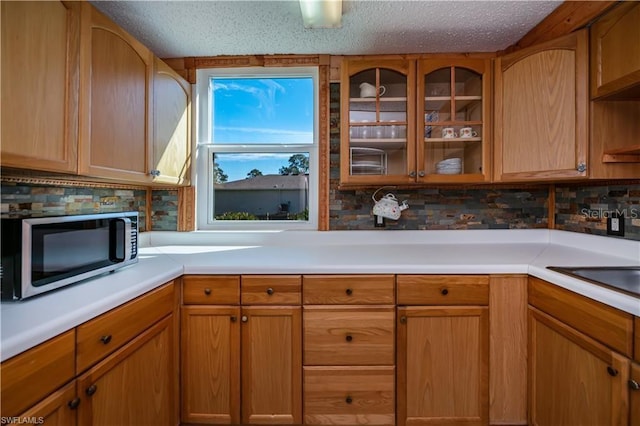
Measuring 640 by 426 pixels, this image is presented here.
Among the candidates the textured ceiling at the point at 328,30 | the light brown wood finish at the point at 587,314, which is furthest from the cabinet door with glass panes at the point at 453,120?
the light brown wood finish at the point at 587,314

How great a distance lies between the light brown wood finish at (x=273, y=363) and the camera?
149 centimetres

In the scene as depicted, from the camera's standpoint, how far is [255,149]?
86.1 inches

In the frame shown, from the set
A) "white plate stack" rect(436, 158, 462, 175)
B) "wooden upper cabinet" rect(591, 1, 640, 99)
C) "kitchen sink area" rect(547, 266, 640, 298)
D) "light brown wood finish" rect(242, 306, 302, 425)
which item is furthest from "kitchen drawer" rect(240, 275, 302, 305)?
"wooden upper cabinet" rect(591, 1, 640, 99)

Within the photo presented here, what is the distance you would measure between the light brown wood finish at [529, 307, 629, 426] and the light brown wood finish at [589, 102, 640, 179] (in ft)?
2.75

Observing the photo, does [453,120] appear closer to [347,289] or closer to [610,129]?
[610,129]

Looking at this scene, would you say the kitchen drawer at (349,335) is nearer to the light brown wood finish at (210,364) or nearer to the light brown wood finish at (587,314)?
the light brown wood finish at (210,364)

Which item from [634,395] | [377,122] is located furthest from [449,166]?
[634,395]

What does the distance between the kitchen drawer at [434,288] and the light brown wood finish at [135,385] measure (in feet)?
3.67

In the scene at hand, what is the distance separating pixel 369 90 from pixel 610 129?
4.10 feet

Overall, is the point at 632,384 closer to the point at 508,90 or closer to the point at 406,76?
the point at 508,90

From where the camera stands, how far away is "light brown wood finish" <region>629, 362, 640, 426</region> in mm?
969

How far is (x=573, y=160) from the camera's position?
1.56 metres

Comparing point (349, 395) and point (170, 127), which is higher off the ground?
point (170, 127)

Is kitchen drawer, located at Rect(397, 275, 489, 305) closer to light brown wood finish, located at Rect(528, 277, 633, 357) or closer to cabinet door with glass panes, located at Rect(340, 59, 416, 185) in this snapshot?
light brown wood finish, located at Rect(528, 277, 633, 357)
